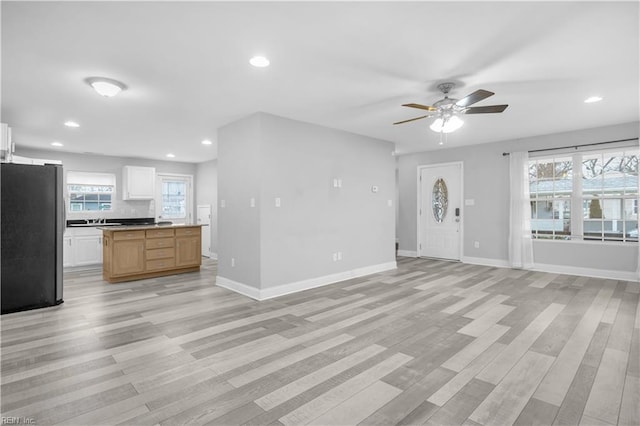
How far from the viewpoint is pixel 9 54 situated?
2797 mm

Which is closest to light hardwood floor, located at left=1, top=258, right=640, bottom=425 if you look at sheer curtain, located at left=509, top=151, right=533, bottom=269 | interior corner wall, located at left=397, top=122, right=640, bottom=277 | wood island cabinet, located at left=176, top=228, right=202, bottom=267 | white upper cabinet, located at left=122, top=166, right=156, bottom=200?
interior corner wall, located at left=397, top=122, right=640, bottom=277

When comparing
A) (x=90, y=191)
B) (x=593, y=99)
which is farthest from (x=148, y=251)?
(x=593, y=99)

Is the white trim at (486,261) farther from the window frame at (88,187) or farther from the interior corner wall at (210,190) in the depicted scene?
the window frame at (88,187)

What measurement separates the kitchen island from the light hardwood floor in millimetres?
1069

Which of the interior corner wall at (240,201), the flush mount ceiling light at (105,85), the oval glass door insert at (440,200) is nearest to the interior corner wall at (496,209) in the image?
the oval glass door insert at (440,200)

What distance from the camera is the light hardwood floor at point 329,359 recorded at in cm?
196

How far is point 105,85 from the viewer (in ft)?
11.0

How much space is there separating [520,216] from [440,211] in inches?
65.5

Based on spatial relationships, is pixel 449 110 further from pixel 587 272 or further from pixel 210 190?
pixel 210 190

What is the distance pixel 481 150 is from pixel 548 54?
4212 millimetres

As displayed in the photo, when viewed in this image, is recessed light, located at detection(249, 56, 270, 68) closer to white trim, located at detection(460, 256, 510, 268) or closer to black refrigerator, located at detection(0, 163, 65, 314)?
black refrigerator, located at detection(0, 163, 65, 314)

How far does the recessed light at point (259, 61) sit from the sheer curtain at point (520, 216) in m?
5.37

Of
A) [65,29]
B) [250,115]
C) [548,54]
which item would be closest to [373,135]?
[250,115]

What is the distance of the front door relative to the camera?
23.7ft
